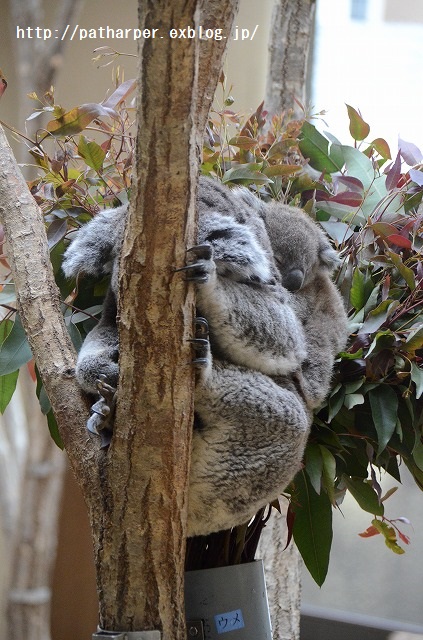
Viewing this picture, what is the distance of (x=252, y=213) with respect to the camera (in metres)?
1.63

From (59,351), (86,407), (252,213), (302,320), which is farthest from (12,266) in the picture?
(302,320)

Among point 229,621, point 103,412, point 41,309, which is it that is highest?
point 41,309

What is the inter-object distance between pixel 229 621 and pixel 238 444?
1.55ft

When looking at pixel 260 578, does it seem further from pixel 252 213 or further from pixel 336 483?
pixel 252 213

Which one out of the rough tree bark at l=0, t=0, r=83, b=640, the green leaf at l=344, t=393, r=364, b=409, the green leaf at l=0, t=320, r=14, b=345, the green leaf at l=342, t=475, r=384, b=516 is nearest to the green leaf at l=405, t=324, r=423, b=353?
the green leaf at l=344, t=393, r=364, b=409

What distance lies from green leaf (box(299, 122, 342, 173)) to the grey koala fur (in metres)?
0.53

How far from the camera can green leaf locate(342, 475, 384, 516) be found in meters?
1.83

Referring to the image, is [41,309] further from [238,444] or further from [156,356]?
→ [238,444]

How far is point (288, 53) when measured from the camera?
317 centimetres

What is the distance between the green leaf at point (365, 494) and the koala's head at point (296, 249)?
0.51 metres

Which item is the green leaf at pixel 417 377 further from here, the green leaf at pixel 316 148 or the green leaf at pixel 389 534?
the green leaf at pixel 316 148

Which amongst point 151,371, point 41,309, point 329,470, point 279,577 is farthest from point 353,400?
point 279,577

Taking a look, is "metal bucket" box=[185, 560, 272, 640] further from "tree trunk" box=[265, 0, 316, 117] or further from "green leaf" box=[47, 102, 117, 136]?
"tree trunk" box=[265, 0, 316, 117]

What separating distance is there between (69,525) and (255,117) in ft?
7.78
